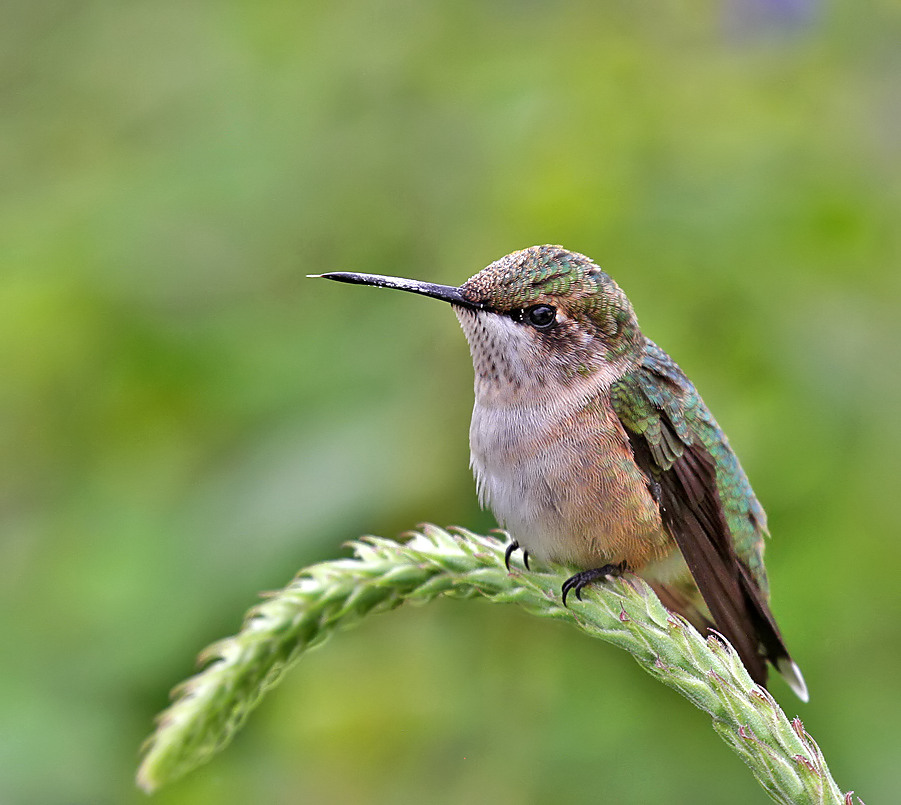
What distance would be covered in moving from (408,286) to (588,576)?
100 cm

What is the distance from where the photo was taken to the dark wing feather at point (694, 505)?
3.35 meters

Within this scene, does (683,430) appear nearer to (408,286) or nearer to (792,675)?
(792,675)

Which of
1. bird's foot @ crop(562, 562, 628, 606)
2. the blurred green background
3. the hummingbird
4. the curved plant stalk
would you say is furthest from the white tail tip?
the curved plant stalk

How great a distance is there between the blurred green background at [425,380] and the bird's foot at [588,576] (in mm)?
710

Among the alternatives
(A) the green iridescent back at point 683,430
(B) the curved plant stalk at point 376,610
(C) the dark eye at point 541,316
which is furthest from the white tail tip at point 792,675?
(C) the dark eye at point 541,316

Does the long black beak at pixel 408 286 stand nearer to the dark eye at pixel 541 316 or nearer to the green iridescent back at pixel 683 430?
the dark eye at pixel 541 316

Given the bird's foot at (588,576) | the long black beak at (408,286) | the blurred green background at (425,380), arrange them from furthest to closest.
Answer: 1. the blurred green background at (425,380)
2. the long black beak at (408,286)
3. the bird's foot at (588,576)

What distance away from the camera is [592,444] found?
136 inches

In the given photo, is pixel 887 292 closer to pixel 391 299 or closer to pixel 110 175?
pixel 391 299

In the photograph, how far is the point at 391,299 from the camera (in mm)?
4352

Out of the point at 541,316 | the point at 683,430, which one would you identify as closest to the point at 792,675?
the point at 683,430

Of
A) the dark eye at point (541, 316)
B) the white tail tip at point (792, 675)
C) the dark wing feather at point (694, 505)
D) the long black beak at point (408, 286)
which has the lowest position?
the white tail tip at point (792, 675)

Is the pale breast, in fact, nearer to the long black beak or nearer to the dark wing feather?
the dark wing feather

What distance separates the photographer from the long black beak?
122 inches
